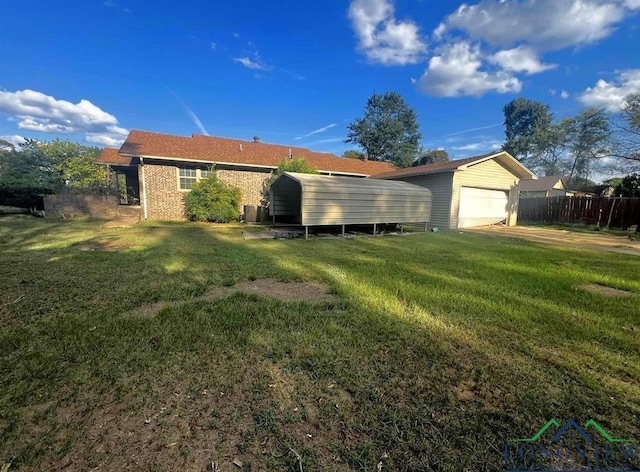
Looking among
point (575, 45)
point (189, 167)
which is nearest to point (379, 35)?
point (575, 45)

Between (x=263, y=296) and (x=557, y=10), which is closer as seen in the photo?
(x=263, y=296)

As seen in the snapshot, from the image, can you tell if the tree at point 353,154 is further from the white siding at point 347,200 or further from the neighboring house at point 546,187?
the white siding at point 347,200

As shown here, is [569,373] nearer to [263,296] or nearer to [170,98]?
[263,296]

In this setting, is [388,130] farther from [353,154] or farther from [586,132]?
[586,132]

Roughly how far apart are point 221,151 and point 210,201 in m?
3.71

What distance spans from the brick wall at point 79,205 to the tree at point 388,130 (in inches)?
1112

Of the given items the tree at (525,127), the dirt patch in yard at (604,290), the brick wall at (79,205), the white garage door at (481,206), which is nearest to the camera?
the dirt patch in yard at (604,290)

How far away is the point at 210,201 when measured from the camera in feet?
42.5

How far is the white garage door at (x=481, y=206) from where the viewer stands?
1375 cm

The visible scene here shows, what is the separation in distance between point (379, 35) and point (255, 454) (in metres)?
17.9

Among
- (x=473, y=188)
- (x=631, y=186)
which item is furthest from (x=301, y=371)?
(x=631, y=186)

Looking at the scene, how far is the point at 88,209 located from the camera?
42.1ft

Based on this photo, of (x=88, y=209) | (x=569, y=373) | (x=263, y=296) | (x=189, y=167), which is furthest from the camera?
(x=189, y=167)

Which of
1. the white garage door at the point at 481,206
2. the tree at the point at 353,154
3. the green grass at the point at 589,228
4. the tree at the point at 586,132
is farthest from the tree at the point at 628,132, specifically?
the tree at the point at 353,154
